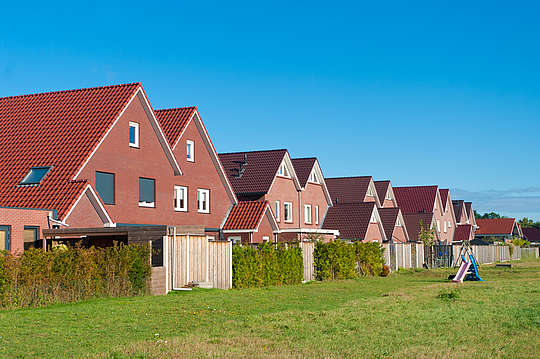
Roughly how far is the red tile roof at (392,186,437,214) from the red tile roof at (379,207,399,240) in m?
13.3

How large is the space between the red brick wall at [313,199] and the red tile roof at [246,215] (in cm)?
1040

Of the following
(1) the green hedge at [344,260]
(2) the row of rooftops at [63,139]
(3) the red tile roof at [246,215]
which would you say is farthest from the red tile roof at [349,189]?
(1) the green hedge at [344,260]

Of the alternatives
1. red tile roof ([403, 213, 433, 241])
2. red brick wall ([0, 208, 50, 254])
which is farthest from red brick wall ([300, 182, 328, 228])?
red brick wall ([0, 208, 50, 254])

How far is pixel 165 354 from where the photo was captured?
1043 cm

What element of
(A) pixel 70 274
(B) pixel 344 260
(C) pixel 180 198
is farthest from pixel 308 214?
(A) pixel 70 274

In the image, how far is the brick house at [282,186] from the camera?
46125mm

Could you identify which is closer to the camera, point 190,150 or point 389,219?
point 190,150

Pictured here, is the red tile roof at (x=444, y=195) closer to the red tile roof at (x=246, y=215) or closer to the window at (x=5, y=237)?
the red tile roof at (x=246, y=215)

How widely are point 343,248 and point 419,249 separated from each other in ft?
53.3

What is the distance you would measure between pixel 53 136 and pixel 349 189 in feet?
117

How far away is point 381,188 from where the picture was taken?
221 ft

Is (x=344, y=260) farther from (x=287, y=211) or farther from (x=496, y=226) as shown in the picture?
(x=496, y=226)

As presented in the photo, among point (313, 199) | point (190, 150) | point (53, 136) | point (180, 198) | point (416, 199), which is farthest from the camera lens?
point (416, 199)

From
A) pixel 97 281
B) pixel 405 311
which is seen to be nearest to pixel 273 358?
pixel 405 311
